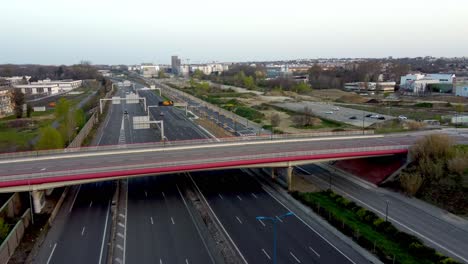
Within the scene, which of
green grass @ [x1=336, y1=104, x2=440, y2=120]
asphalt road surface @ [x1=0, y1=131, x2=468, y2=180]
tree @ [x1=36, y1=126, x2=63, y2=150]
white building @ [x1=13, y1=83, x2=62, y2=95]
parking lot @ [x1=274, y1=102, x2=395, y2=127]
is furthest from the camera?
white building @ [x1=13, y1=83, x2=62, y2=95]

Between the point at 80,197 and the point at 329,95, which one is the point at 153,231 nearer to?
the point at 80,197

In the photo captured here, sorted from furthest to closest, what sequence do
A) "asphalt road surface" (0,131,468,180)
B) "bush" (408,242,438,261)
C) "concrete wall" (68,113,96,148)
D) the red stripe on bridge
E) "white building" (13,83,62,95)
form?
"white building" (13,83,62,95)
"concrete wall" (68,113,96,148)
"asphalt road surface" (0,131,468,180)
the red stripe on bridge
"bush" (408,242,438,261)

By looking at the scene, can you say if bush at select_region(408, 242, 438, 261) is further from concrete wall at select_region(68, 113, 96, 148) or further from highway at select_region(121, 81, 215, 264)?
concrete wall at select_region(68, 113, 96, 148)

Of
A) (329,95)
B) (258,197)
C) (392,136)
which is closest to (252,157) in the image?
(258,197)

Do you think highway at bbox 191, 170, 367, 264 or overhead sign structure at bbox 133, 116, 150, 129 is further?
overhead sign structure at bbox 133, 116, 150, 129

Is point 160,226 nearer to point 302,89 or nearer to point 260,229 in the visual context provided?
point 260,229

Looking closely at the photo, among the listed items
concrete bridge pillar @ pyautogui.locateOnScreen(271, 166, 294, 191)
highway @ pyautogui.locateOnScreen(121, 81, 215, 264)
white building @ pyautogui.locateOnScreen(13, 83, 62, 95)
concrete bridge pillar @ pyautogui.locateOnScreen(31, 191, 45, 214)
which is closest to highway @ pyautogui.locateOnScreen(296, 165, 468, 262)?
concrete bridge pillar @ pyautogui.locateOnScreen(271, 166, 294, 191)
